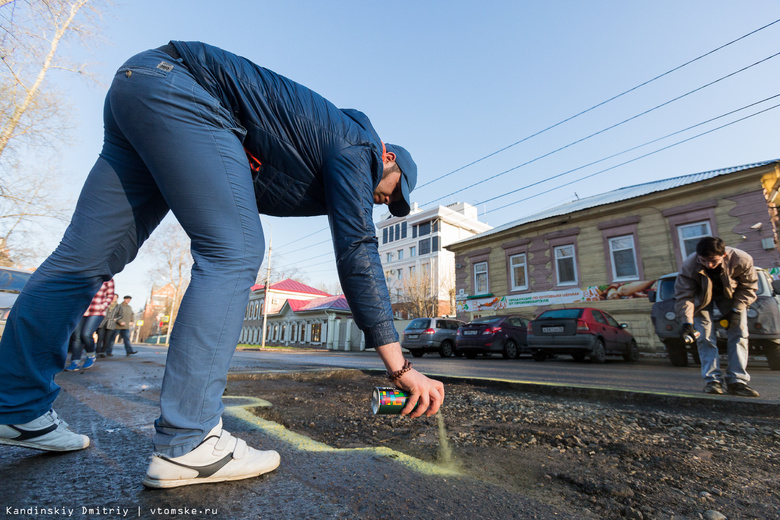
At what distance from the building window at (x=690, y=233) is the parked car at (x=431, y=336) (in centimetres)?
954

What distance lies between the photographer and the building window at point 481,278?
21.9 meters

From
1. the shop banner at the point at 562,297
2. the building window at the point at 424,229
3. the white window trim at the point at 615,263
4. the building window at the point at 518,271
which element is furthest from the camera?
the building window at the point at 424,229

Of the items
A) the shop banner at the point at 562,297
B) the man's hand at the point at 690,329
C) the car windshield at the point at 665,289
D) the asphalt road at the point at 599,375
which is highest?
the shop banner at the point at 562,297

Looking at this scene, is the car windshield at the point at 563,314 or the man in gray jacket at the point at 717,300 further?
the car windshield at the point at 563,314

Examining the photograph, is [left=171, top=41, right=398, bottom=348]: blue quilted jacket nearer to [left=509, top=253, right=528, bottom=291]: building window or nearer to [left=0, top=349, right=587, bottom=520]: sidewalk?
[left=0, top=349, right=587, bottom=520]: sidewalk

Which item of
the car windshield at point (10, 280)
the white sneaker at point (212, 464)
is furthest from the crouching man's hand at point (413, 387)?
the car windshield at point (10, 280)

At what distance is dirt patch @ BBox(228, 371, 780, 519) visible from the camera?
1207mm

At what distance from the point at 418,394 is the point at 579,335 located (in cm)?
969

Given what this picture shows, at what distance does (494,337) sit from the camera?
12.6 meters

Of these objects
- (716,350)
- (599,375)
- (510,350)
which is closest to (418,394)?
(716,350)

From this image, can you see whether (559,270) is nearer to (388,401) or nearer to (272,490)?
(388,401)

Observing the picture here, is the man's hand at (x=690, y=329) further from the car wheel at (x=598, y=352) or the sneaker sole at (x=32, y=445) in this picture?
the car wheel at (x=598, y=352)

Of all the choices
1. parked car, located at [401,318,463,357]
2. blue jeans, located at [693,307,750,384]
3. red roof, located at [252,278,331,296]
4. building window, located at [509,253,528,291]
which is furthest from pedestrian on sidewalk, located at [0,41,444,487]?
red roof, located at [252,278,331,296]

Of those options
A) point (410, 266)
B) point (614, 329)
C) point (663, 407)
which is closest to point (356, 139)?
point (663, 407)
